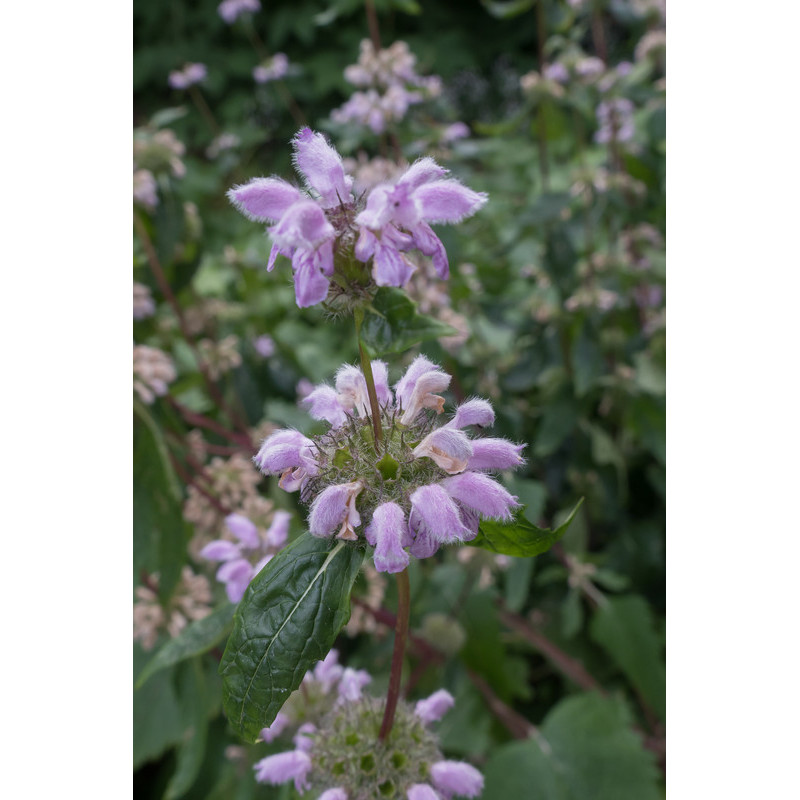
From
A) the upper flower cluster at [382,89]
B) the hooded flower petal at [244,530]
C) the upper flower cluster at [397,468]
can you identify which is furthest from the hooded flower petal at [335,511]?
the upper flower cluster at [382,89]

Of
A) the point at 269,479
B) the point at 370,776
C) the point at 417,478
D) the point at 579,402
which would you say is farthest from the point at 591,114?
the point at 370,776

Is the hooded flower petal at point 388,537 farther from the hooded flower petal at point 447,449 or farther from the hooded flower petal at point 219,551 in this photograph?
the hooded flower petal at point 219,551

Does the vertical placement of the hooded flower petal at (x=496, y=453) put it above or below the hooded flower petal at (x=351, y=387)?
below

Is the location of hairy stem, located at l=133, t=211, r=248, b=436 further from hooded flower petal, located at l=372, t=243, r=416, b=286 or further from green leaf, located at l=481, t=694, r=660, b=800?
hooded flower petal, located at l=372, t=243, r=416, b=286

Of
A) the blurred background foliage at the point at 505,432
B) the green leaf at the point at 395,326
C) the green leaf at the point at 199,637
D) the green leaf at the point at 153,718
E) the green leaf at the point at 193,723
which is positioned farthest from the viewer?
the green leaf at the point at 153,718

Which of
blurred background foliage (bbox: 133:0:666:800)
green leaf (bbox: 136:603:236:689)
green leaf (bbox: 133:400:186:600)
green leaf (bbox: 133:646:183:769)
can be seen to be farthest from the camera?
green leaf (bbox: 133:646:183:769)

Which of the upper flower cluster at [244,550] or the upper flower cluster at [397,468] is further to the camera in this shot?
the upper flower cluster at [244,550]

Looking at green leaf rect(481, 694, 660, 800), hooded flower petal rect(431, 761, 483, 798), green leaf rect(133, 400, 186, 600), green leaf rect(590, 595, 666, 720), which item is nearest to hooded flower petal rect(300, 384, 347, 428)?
hooded flower petal rect(431, 761, 483, 798)
